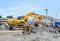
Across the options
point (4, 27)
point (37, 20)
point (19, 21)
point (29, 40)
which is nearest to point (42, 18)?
point (37, 20)

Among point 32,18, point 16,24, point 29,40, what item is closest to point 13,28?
point 16,24

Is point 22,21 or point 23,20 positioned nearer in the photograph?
point 22,21

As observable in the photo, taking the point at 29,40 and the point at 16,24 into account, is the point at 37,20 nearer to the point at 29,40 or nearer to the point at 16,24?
the point at 16,24

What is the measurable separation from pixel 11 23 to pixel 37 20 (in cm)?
797

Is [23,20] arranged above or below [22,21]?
above

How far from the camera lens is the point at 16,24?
50.3 m

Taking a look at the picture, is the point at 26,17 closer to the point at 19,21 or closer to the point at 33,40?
the point at 19,21

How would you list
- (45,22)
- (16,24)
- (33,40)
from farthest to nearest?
1. (16,24)
2. (45,22)
3. (33,40)

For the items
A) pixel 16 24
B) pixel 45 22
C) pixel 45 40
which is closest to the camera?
pixel 45 40

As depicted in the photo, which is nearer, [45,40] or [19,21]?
[45,40]

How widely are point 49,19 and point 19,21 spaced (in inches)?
262

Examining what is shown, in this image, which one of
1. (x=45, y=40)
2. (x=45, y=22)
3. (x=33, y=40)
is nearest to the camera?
(x=45, y=40)

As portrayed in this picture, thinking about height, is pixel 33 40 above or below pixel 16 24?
above

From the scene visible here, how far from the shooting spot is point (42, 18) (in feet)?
149
